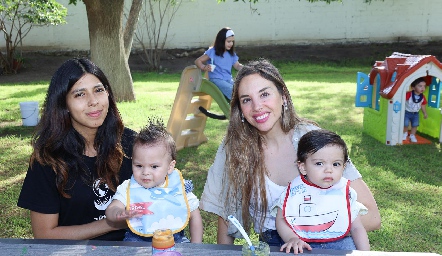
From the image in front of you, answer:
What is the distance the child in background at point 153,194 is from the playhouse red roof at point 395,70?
4.45 m

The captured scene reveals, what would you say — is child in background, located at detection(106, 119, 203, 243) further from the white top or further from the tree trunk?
the tree trunk

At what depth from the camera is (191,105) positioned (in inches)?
243

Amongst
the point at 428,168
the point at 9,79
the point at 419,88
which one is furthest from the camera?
the point at 9,79

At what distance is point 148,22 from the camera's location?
17.2 metres

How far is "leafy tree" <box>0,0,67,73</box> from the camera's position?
1394 cm

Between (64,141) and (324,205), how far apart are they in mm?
1215

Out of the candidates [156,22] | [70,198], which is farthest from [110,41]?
[156,22]

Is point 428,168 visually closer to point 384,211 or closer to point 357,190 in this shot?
point 384,211

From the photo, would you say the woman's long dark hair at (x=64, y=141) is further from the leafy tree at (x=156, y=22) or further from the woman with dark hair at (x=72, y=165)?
the leafy tree at (x=156, y=22)

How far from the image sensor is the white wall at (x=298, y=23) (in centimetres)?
1719

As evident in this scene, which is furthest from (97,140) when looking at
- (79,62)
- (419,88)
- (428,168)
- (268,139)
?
(419,88)

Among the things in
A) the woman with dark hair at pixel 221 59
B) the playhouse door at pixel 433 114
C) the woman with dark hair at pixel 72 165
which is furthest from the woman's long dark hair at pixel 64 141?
the playhouse door at pixel 433 114

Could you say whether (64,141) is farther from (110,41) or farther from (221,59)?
(110,41)

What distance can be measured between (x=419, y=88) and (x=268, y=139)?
4526mm
